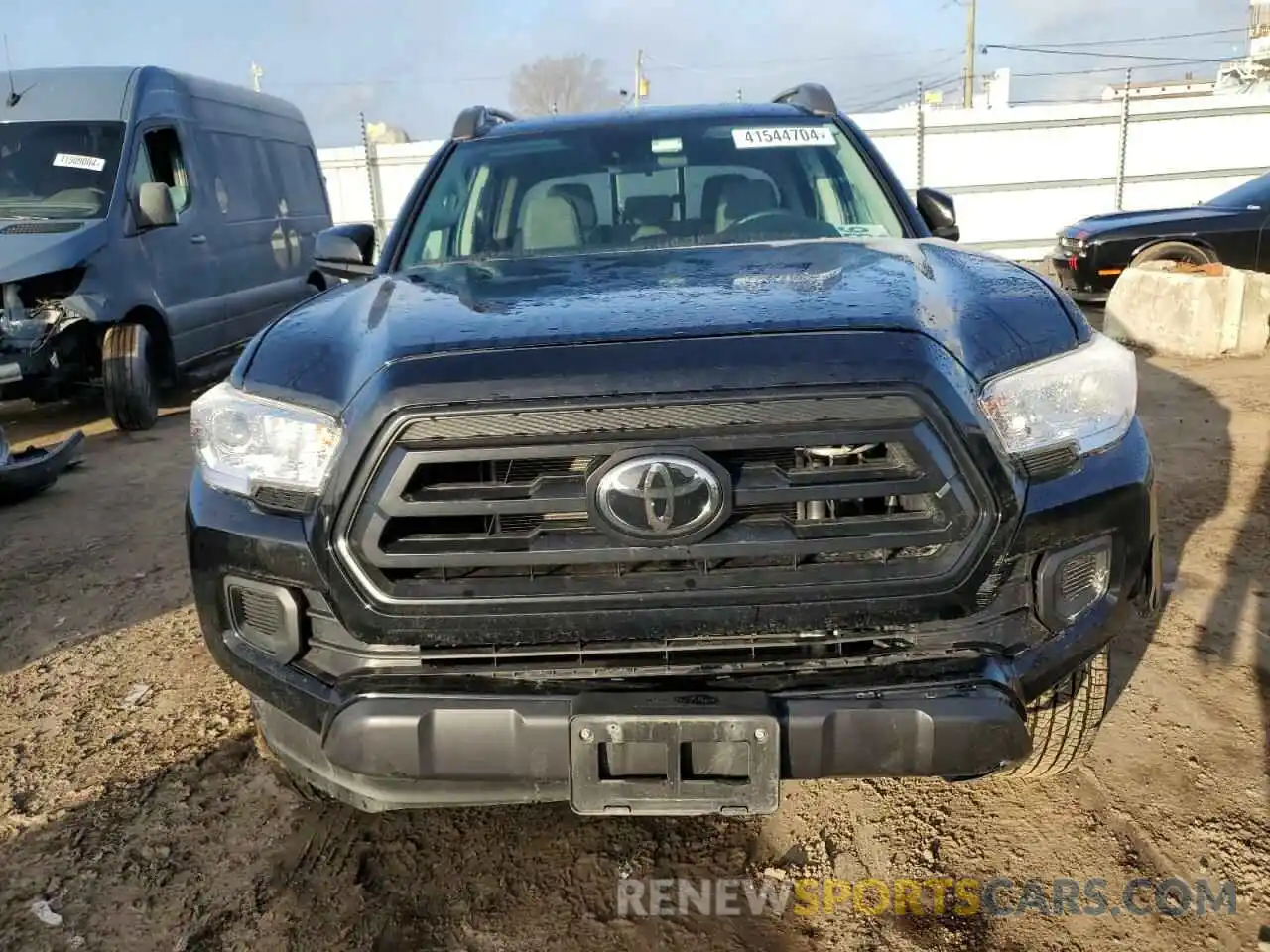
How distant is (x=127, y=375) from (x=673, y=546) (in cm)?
622

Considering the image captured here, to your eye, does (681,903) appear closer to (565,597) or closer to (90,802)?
(565,597)

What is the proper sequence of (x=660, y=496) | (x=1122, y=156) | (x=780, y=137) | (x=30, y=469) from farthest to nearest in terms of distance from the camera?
1. (x=1122, y=156)
2. (x=30, y=469)
3. (x=780, y=137)
4. (x=660, y=496)

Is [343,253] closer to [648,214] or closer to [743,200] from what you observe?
[648,214]

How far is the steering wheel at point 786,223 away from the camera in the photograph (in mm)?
3203

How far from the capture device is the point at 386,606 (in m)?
1.90

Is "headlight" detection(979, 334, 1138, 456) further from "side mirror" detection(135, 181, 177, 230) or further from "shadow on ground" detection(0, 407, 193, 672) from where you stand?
"side mirror" detection(135, 181, 177, 230)

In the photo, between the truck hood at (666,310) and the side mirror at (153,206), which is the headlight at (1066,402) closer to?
the truck hood at (666,310)

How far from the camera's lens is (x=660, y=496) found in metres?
1.84

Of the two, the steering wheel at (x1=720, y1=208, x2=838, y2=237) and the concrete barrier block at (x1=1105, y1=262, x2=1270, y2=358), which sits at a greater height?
the steering wheel at (x1=720, y1=208, x2=838, y2=237)

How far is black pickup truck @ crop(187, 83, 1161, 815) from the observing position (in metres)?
1.84

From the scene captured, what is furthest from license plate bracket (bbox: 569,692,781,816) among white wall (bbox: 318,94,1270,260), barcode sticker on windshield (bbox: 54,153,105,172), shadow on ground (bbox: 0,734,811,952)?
white wall (bbox: 318,94,1270,260)

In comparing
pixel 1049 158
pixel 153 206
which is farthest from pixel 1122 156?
pixel 153 206

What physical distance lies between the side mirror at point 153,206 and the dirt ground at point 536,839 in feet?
14.8

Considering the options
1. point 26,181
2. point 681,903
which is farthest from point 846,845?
point 26,181
